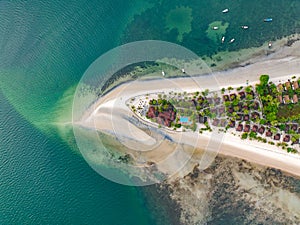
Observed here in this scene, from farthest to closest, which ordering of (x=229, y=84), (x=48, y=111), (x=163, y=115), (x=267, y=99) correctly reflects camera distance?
(x=48, y=111)
(x=163, y=115)
(x=229, y=84)
(x=267, y=99)

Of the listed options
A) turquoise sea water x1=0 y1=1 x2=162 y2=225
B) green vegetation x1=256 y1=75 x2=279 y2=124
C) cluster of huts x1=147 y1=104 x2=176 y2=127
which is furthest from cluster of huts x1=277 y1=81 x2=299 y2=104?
turquoise sea water x1=0 y1=1 x2=162 y2=225

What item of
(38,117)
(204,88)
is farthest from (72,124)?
(204,88)

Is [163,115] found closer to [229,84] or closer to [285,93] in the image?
[229,84]

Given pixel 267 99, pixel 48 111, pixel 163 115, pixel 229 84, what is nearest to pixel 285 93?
pixel 267 99

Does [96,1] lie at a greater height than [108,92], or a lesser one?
greater

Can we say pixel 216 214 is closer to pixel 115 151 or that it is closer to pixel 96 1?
pixel 115 151

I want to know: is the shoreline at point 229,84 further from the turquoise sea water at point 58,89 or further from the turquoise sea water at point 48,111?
the turquoise sea water at point 48,111
